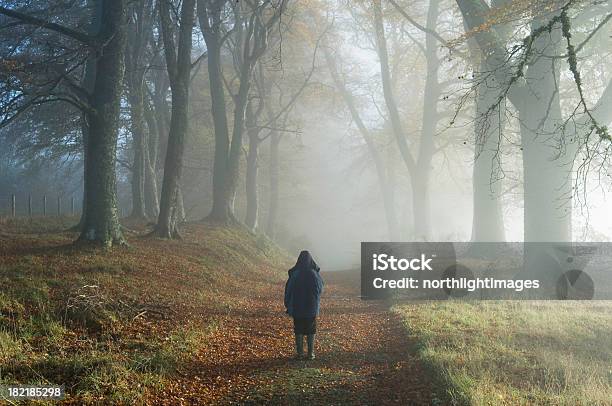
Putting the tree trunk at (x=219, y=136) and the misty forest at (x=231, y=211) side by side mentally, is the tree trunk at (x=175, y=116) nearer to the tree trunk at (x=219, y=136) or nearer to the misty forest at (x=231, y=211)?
the misty forest at (x=231, y=211)

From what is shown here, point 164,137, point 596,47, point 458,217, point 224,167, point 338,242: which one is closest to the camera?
point 596,47

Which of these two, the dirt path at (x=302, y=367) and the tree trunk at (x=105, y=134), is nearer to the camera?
the dirt path at (x=302, y=367)

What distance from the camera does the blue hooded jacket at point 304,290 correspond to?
7301mm

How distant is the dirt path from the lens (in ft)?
18.2

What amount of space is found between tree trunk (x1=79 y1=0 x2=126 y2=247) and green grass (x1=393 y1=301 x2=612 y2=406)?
7195 millimetres

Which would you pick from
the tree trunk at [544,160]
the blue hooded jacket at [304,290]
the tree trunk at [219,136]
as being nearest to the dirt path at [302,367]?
the blue hooded jacket at [304,290]

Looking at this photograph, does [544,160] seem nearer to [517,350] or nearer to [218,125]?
[517,350]

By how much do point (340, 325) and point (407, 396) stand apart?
13.9 feet

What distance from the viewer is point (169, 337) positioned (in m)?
7.37

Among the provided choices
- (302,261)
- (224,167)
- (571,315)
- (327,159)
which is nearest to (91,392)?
(302,261)

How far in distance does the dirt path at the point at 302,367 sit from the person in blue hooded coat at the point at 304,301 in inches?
13.8

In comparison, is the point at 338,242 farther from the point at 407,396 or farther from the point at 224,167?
the point at 407,396

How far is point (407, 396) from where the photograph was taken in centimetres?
559

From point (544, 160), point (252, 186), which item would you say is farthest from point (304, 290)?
point (252, 186)
